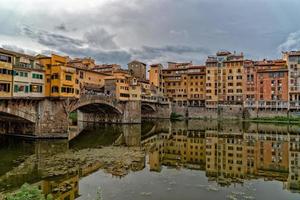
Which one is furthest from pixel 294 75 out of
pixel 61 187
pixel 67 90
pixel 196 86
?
pixel 61 187

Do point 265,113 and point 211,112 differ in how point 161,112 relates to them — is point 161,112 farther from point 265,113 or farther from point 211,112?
point 265,113

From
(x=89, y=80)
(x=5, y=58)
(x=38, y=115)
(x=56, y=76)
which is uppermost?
(x=89, y=80)

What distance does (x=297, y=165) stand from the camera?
30.6 m

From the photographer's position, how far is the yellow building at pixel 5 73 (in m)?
38.3

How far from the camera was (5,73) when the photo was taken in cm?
3897

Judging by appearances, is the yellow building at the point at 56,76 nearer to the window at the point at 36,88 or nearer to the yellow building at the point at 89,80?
the window at the point at 36,88

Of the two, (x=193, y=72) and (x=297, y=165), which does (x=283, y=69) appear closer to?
(x=193, y=72)

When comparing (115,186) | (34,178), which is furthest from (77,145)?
(115,186)

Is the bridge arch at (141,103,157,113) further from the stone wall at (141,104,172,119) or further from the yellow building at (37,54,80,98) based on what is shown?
the yellow building at (37,54,80,98)

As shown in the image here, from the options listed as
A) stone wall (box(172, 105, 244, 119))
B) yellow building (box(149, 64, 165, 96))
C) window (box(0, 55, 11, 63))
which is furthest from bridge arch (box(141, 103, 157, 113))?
window (box(0, 55, 11, 63))

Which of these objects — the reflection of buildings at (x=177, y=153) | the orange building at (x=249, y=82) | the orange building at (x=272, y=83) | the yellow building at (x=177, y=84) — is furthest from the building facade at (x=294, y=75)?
the reflection of buildings at (x=177, y=153)

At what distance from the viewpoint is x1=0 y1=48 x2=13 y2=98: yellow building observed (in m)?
38.3

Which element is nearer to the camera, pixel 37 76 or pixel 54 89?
pixel 37 76

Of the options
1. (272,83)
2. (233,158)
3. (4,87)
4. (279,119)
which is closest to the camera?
(233,158)
